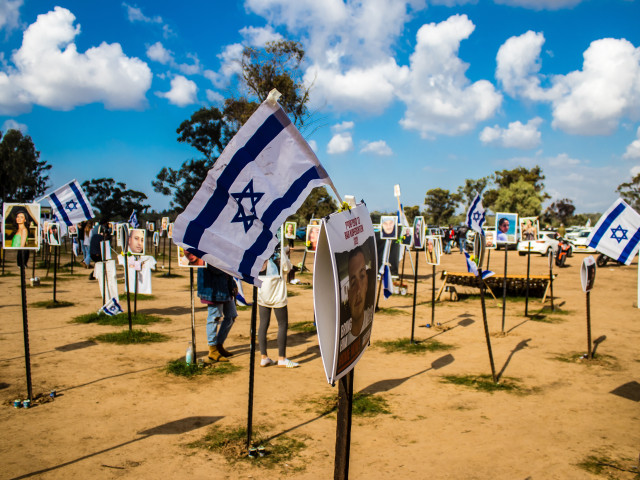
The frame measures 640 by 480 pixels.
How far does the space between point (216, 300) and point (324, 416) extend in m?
2.69

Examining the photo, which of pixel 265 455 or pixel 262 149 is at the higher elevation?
pixel 262 149

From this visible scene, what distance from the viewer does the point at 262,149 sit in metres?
3.49

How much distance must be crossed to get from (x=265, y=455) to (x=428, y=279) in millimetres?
16624

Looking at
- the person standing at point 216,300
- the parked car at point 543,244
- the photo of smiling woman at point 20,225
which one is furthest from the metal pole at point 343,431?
the parked car at point 543,244

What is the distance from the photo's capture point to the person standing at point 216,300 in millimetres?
7266

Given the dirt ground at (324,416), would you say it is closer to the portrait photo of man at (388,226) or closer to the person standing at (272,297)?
the person standing at (272,297)

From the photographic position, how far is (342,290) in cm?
223

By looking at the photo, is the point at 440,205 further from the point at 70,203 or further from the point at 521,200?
the point at 70,203

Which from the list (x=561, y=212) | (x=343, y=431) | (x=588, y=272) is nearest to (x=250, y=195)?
(x=343, y=431)

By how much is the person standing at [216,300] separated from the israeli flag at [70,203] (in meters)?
3.79

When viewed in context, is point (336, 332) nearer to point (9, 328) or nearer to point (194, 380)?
point (194, 380)

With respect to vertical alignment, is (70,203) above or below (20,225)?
above

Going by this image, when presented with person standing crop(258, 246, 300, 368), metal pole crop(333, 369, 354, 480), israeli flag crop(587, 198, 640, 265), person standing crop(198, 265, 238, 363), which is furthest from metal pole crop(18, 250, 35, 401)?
israeli flag crop(587, 198, 640, 265)

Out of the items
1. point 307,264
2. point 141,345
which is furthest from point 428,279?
point 141,345
